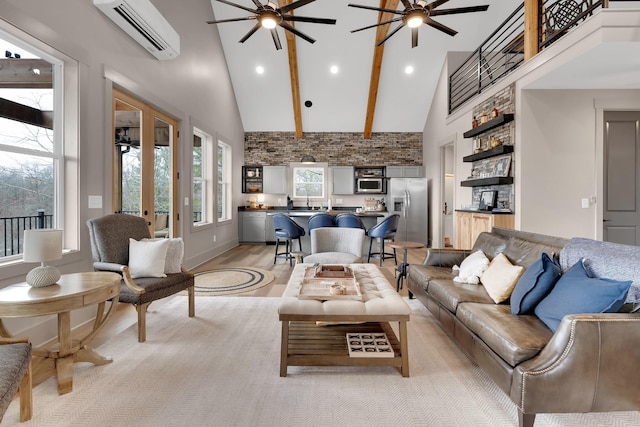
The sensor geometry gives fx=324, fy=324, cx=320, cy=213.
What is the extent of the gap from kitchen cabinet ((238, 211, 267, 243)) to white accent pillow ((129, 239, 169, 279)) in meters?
5.34

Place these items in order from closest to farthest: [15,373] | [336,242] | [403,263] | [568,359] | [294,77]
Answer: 1. [15,373]
2. [568,359]
3. [403,263]
4. [336,242]
5. [294,77]

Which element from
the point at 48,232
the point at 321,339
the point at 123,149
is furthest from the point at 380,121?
the point at 48,232

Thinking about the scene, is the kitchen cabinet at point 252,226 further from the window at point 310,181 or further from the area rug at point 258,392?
the area rug at point 258,392

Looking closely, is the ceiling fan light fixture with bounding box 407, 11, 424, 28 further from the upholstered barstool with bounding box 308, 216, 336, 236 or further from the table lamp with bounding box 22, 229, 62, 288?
the table lamp with bounding box 22, 229, 62, 288

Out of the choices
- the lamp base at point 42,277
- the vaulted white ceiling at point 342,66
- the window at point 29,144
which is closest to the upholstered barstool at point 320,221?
the window at point 29,144

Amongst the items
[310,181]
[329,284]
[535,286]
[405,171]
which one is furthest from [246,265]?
[405,171]

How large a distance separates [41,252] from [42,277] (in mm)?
156

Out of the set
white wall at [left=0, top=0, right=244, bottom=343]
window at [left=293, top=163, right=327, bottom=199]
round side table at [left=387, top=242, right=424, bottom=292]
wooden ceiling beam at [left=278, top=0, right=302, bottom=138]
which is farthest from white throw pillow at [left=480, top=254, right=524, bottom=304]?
window at [left=293, top=163, right=327, bottom=199]

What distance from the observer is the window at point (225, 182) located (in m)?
7.34

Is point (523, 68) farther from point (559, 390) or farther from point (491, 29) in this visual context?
point (559, 390)

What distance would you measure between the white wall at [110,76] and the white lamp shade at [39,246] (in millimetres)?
583

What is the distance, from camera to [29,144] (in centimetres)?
259

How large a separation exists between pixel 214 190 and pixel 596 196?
6167 mm

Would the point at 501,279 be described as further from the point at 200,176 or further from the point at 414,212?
the point at 414,212
